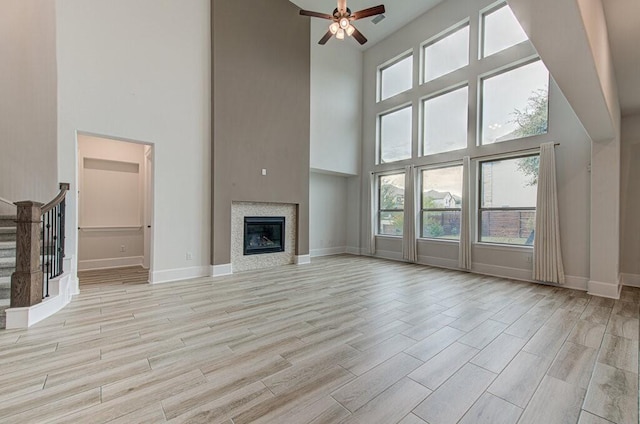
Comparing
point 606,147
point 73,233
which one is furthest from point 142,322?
point 606,147

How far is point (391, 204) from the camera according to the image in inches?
297

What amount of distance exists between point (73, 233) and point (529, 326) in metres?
6.00

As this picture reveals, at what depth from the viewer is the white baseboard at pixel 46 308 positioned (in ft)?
8.93

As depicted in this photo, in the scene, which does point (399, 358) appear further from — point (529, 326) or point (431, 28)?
point (431, 28)

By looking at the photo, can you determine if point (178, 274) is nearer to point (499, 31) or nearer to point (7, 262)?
point (7, 262)

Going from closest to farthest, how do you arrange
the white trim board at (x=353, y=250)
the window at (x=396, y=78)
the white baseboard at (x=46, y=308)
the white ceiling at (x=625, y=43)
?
the white ceiling at (x=625, y=43)
the white baseboard at (x=46, y=308)
the window at (x=396, y=78)
the white trim board at (x=353, y=250)

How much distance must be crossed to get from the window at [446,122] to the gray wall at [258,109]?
293 centimetres

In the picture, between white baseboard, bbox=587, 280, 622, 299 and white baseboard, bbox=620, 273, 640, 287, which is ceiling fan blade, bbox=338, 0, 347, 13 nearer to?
white baseboard, bbox=587, 280, 622, 299

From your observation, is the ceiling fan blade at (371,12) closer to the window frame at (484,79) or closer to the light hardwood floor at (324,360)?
the window frame at (484,79)

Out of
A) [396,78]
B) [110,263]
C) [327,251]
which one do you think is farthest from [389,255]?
[110,263]

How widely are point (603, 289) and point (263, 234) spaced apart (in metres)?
5.86

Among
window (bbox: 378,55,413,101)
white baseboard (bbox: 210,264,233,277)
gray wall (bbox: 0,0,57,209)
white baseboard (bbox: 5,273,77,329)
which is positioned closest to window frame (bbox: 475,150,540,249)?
window (bbox: 378,55,413,101)

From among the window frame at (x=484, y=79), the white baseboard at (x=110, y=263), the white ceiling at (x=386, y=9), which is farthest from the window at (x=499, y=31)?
the white baseboard at (x=110, y=263)

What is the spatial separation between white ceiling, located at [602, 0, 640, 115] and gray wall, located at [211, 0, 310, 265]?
4971 mm
